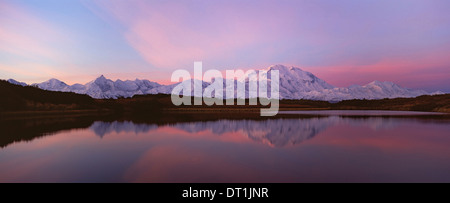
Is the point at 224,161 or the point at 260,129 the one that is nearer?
the point at 224,161

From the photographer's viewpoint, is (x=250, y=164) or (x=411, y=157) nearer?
(x=250, y=164)

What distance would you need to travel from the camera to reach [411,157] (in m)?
19.7

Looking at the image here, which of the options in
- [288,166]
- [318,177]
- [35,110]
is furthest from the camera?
[35,110]

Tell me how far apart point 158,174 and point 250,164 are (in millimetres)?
6616

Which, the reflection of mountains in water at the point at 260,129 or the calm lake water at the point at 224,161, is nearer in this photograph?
the calm lake water at the point at 224,161

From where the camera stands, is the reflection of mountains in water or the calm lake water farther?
the reflection of mountains in water
